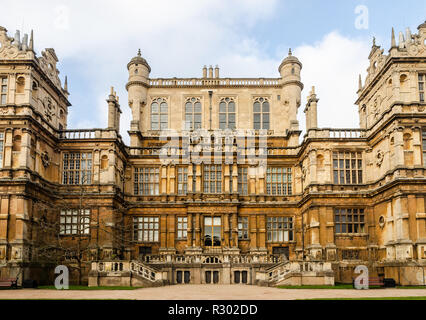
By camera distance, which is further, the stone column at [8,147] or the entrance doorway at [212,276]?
the entrance doorway at [212,276]

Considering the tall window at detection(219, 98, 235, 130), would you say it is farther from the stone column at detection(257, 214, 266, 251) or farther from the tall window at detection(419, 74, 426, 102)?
the tall window at detection(419, 74, 426, 102)

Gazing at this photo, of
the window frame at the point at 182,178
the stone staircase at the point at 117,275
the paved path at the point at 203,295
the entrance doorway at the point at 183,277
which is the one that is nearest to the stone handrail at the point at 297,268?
the paved path at the point at 203,295

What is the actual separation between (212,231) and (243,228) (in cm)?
321

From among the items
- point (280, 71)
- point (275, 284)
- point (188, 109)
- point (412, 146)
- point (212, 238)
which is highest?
point (280, 71)

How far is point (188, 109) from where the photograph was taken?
173ft

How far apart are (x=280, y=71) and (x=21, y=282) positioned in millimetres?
35757

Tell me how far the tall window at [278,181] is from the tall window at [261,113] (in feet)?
24.0

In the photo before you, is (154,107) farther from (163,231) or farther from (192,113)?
(163,231)

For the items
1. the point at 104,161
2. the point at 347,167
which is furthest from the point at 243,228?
the point at 104,161

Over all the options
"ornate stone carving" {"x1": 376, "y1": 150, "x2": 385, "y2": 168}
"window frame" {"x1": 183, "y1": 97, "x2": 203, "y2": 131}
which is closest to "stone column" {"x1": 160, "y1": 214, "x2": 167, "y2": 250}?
"window frame" {"x1": 183, "y1": 97, "x2": 203, "y2": 131}

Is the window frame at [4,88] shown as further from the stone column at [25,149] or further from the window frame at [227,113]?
the window frame at [227,113]

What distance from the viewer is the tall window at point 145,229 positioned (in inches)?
1772

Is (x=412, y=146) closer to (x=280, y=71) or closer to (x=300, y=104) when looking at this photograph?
(x=300, y=104)

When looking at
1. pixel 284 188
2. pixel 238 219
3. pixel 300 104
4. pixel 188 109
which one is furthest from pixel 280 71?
pixel 238 219
